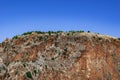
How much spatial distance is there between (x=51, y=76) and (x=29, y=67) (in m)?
4.81

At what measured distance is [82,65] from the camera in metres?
75.1

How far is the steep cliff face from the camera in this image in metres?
75.2

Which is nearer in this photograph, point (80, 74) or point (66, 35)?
point (80, 74)

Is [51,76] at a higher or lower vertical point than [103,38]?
lower

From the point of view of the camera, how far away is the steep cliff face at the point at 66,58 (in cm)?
7519

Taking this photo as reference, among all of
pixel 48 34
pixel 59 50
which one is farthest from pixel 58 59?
pixel 48 34

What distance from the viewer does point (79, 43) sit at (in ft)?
256

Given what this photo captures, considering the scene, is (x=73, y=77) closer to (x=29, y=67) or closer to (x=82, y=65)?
(x=82, y=65)

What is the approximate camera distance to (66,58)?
253 ft

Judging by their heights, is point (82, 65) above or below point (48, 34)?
below

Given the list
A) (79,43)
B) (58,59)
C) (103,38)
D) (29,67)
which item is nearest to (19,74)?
(29,67)

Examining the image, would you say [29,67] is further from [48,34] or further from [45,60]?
[48,34]

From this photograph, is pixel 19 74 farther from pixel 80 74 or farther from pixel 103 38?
pixel 103 38

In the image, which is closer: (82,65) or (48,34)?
(82,65)
